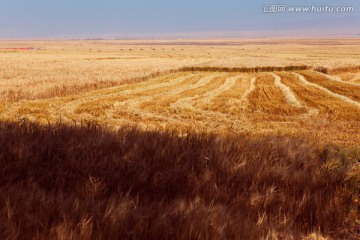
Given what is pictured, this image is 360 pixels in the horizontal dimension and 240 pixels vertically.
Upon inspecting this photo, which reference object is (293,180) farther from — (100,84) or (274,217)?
(100,84)

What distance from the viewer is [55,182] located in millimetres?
2871

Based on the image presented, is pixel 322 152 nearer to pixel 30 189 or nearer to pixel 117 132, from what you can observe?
pixel 117 132

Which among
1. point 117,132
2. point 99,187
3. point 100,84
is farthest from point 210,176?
point 100,84

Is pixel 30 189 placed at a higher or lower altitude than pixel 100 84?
higher

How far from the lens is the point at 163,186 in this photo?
9.90 ft

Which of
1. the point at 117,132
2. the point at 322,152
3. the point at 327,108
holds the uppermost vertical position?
the point at 117,132

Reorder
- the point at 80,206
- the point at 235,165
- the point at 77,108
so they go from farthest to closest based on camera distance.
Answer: the point at 77,108, the point at 235,165, the point at 80,206

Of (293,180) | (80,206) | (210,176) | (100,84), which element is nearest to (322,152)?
(293,180)

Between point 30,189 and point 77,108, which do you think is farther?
point 77,108

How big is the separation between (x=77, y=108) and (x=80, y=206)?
46.5 ft

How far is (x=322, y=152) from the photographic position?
14.4ft

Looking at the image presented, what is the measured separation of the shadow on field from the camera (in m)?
2.12

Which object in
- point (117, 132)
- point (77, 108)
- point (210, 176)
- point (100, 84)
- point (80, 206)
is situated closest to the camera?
point (80, 206)

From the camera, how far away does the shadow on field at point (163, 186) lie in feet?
6.96
